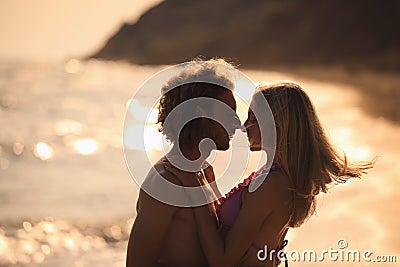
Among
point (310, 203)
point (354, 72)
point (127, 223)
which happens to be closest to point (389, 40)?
point (354, 72)

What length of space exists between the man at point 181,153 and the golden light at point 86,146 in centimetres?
1137

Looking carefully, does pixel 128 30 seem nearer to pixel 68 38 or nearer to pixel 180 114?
pixel 68 38

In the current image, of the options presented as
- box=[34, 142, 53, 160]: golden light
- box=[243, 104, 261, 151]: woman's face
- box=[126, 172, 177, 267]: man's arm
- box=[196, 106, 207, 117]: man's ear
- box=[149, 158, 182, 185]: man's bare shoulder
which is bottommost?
box=[34, 142, 53, 160]: golden light

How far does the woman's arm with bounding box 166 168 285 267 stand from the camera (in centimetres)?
365

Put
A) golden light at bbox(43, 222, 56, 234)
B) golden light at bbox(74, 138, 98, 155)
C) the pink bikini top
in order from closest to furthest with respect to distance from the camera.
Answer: the pink bikini top < golden light at bbox(43, 222, 56, 234) < golden light at bbox(74, 138, 98, 155)

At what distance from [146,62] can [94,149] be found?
42.5 meters

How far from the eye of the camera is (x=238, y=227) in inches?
144

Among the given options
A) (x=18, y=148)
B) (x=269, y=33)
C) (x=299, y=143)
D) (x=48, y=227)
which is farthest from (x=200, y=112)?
(x=269, y=33)

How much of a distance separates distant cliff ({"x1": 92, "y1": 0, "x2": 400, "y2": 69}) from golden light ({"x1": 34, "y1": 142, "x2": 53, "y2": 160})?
19558mm

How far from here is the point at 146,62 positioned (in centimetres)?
5762

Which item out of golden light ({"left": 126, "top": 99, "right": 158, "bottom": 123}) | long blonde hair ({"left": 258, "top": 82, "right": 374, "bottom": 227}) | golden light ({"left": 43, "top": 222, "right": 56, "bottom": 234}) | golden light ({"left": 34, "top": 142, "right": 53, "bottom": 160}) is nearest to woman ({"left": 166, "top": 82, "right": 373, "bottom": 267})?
long blonde hair ({"left": 258, "top": 82, "right": 374, "bottom": 227})

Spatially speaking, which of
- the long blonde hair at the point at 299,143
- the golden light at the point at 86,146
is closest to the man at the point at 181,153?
the long blonde hair at the point at 299,143

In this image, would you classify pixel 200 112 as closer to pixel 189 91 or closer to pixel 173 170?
pixel 189 91

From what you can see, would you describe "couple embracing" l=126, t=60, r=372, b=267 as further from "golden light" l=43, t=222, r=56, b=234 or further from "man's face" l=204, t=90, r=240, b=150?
"golden light" l=43, t=222, r=56, b=234
